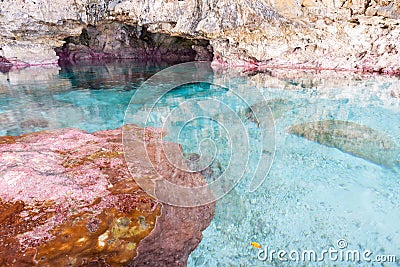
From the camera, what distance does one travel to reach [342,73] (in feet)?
82.8

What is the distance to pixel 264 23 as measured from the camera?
2552 cm

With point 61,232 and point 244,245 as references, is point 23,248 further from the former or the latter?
point 244,245

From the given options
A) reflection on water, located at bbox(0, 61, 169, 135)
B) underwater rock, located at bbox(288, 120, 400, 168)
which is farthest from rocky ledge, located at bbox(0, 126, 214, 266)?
underwater rock, located at bbox(288, 120, 400, 168)

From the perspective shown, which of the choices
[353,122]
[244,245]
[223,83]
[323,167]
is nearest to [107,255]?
[244,245]

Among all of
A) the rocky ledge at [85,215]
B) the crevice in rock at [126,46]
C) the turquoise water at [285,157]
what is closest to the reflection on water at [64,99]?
the turquoise water at [285,157]

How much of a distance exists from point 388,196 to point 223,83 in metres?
15.0

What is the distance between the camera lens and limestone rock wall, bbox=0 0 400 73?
23750mm

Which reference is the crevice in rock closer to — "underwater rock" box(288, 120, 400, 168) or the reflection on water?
the reflection on water
